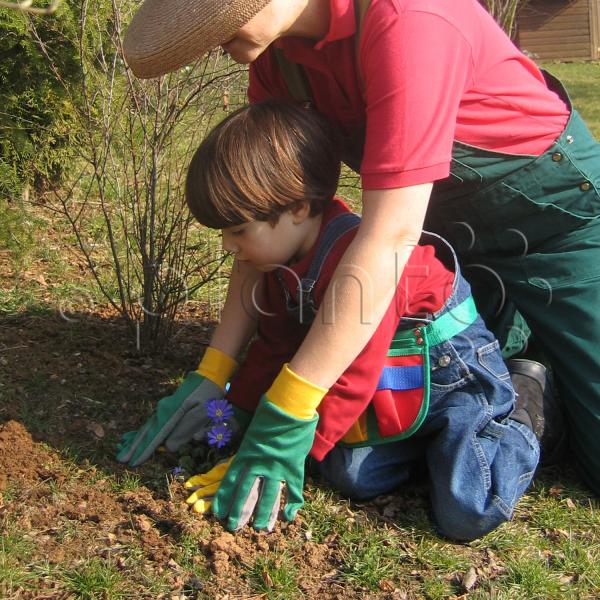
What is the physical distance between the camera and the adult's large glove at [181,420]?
2.43 m

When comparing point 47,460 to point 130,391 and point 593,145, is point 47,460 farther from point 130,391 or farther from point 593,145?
point 593,145

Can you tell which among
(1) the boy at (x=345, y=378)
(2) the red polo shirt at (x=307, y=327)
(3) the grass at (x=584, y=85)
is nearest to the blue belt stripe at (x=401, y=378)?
(1) the boy at (x=345, y=378)


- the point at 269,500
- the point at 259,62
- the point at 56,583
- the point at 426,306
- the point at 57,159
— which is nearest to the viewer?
the point at 56,583

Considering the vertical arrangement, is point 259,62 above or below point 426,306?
above

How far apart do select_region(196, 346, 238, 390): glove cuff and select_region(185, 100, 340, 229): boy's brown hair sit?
1.48 feet

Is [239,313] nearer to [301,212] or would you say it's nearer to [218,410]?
[218,410]

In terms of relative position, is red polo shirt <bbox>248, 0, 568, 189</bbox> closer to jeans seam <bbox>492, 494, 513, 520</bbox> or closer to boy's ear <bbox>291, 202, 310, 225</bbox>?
boy's ear <bbox>291, 202, 310, 225</bbox>

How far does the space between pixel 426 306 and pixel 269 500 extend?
2.25 ft

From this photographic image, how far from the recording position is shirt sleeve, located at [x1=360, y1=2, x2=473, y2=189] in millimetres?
1898

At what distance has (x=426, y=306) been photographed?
2.32 metres

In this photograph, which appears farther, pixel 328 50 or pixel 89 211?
pixel 89 211

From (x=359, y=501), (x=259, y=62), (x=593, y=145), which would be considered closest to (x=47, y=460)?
(x=359, y=501)

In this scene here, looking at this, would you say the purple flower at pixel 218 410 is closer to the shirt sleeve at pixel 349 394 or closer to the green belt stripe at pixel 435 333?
the shirt sleeve at pixel 349 394

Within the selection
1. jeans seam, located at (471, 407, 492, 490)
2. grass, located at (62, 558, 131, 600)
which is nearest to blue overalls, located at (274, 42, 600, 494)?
jeans seam, located at (471, 407, 492, 490)
